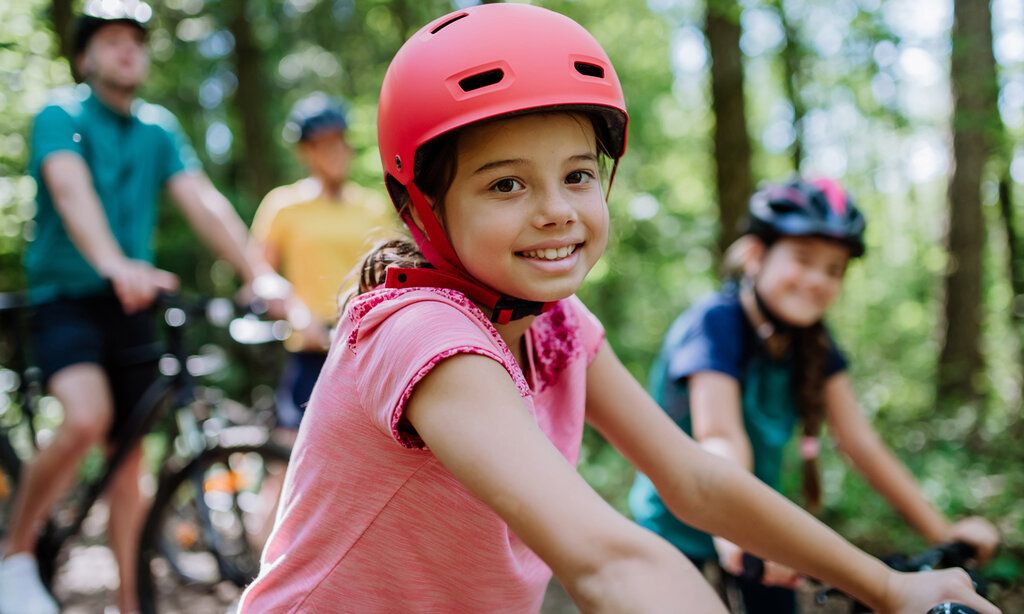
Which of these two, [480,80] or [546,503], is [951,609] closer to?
[546,503]

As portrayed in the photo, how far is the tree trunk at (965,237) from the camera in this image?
7500 millimetres

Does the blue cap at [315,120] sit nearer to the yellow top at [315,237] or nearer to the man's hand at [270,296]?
the yellow top at [315,237]

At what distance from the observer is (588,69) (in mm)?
→ 1660

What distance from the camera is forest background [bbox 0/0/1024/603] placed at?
662 centimetres

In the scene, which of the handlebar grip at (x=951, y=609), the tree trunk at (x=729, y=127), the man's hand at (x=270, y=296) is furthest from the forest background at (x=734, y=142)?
the handlebar grip at (x=951, y=609)

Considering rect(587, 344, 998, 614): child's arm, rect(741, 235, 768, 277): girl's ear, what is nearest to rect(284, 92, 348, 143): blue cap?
rect(741, 235, 768, 277): girl's ear

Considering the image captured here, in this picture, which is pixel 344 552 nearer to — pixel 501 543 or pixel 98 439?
pixel 501 543

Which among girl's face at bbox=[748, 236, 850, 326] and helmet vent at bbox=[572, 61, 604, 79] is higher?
helmet vent at bbox=[572, 61, 604, 79]

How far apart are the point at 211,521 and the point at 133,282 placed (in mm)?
1212

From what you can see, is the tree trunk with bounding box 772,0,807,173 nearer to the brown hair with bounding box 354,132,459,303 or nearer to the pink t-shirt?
the brown hair with bounding box 354,132,459,303

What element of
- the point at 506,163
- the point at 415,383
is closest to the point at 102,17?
the point at 506,163

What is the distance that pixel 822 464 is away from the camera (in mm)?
6383

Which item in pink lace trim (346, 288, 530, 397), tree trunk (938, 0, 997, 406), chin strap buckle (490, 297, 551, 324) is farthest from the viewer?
tree trunk (938, 0, 997, 406)

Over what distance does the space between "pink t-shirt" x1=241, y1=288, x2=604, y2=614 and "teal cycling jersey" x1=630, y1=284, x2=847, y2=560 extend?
129 cm
